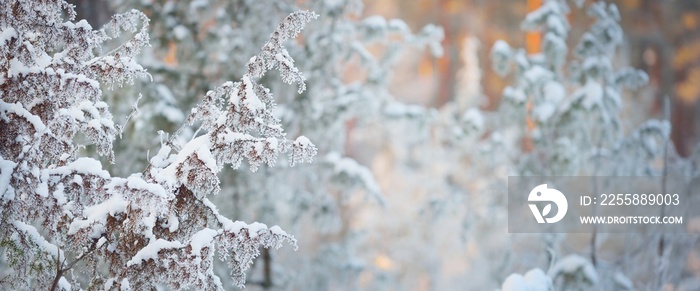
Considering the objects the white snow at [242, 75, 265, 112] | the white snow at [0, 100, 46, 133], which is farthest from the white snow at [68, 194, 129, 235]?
the white snow at [242, 75, 265, 112]

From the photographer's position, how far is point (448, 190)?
33.0 feet

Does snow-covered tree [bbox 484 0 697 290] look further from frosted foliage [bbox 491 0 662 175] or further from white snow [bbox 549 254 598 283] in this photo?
white snow [bbox 549 254 598 283]

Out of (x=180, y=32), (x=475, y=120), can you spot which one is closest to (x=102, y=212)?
(x=180, y=32)

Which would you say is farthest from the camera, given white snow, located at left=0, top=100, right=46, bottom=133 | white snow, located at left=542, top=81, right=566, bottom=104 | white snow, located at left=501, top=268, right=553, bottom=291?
white snow, located at left=542, top=81, right=566, bottom=104

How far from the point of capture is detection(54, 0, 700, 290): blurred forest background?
240 inches

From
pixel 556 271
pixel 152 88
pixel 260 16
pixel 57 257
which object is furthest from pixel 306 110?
pixel 57 257

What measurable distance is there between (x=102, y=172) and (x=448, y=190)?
805 cm

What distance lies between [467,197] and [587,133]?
11.0 feet

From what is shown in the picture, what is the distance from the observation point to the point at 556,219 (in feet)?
20.6
